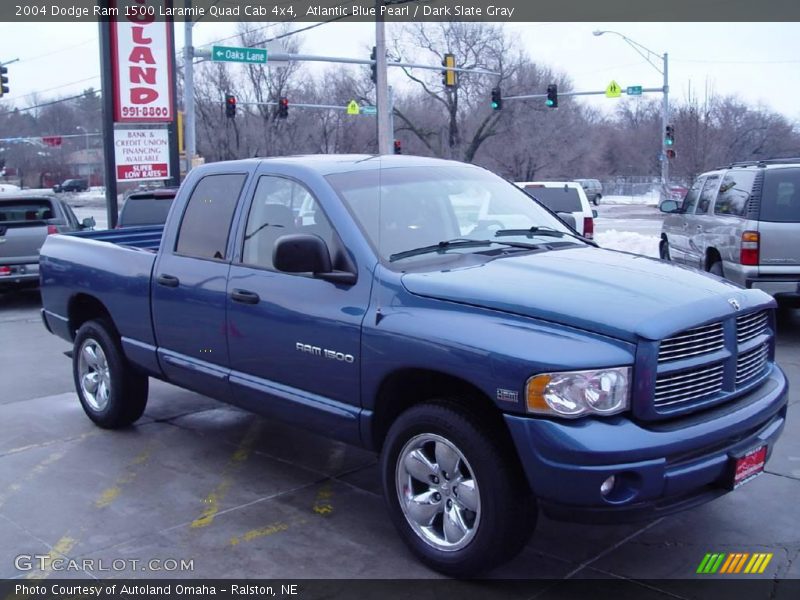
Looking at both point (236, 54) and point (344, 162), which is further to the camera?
point (236, 54)

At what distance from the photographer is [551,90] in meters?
34.5

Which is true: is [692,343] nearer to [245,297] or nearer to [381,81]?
[245,297]

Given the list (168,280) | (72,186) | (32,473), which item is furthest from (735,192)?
(72,186)

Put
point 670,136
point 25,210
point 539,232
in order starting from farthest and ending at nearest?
point 670,136 → point 25,210 → point 539,232

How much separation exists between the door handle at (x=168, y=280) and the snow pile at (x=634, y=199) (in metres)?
57.5

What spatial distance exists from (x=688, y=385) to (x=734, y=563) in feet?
3.49

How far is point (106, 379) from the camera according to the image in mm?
6629

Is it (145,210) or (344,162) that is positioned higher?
(344,162)

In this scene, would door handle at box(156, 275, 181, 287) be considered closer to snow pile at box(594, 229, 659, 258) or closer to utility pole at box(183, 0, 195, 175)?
snow pile at box(594, 229, 659, 258)

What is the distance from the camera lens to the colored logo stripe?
4.17 meters

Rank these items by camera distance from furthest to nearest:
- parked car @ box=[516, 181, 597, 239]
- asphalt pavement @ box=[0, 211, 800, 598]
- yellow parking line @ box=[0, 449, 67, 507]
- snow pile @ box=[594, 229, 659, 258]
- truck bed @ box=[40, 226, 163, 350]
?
snow pile @ box=[594, 229, 659, 258] → parked car @ box=[516, 181, 597, 239] → truck bed @ box=[40, 226, 163, 350] → yellow parking line @ box=[0, 449, 67, 507] → asphalt pavement @ box=[0, 211, 800, 598]

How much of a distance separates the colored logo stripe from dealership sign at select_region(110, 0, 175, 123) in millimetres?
12051

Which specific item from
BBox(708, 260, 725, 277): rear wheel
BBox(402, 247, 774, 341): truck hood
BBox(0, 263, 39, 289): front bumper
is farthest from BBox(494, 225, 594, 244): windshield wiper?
BBox(0, 263, 39, 289): front bumper

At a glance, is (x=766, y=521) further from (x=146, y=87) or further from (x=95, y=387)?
(x=146, y=87)
